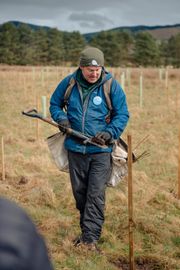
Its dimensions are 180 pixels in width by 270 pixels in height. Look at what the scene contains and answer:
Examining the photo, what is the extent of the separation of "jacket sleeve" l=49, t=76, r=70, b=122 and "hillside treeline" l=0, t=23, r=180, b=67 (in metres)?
55.2

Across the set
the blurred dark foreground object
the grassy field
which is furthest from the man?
the blurred dark foreground object

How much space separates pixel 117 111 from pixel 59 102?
0.54 m

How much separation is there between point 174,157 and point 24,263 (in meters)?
7.91

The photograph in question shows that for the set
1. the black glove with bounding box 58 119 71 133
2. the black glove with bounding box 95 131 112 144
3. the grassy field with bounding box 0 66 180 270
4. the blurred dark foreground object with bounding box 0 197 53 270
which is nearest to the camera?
the blurred dark foreground object with bounding box 0 197 53 270

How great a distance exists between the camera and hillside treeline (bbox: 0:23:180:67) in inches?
2336

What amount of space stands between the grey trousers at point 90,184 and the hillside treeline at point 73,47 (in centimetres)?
5524

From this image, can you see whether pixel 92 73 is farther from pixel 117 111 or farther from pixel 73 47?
pixel 73 47

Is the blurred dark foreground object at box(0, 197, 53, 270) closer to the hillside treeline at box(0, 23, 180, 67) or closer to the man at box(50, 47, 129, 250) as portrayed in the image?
the man at box(50, 47, 129, 250)

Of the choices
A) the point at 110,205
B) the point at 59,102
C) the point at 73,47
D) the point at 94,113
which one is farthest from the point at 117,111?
the point at 73,47

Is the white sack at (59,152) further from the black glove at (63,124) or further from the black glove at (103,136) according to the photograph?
the black glove at (103,136)

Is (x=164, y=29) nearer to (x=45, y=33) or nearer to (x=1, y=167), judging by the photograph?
(x=45, y=33)

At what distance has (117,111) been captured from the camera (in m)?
4.16

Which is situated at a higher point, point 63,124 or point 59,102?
point 59,102

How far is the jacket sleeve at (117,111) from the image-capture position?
412 cm
